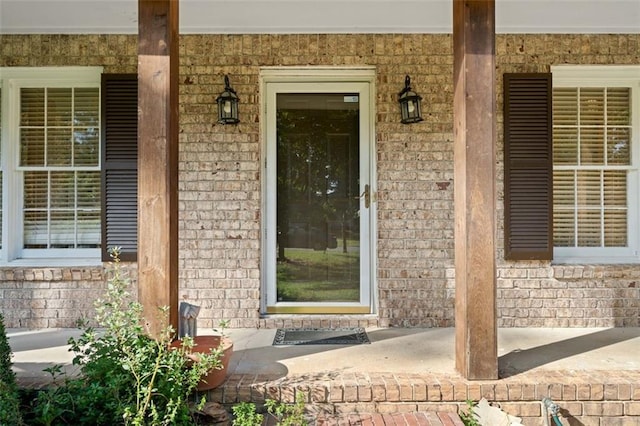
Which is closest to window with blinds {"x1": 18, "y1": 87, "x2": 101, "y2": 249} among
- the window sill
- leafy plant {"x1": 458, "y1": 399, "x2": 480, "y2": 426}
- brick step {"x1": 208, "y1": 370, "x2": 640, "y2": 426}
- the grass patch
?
the window sill

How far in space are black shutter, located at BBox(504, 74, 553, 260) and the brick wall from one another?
10 cm

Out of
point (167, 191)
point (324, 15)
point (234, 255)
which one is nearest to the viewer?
point (167, 191)

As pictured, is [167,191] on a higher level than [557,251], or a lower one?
higher

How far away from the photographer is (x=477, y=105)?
244cm

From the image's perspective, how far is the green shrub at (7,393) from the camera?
1.96 metres

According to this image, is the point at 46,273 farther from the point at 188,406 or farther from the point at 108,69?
the point at 188,406

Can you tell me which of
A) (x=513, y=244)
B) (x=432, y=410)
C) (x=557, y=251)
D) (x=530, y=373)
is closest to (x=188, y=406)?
(x=432, y=410)

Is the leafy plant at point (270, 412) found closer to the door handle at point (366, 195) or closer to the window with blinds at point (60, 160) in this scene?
the door handle at point (366, 195)

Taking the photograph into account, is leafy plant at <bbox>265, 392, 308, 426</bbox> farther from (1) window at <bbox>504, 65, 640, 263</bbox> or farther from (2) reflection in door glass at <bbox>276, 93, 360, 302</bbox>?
(1) window at <bbox>504, 65, 640, 263</bbox>

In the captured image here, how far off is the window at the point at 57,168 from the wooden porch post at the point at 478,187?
320 cm

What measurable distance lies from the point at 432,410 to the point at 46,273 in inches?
131

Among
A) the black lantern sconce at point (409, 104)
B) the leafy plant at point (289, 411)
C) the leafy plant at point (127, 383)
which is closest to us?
the leafy plant at point (127, 383)

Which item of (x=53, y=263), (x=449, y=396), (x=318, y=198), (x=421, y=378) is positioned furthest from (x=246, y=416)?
(x=53, y=263)

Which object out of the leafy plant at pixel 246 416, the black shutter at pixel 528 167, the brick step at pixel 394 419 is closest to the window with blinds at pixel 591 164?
the black shutter at pixel 528 167
